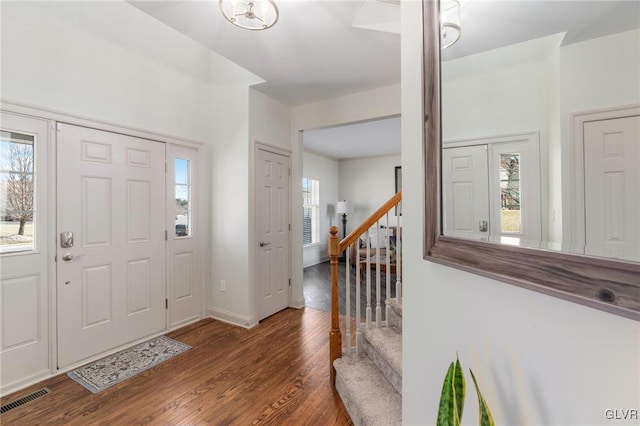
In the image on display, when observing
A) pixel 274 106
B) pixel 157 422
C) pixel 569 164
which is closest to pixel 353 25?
pixel 274 106

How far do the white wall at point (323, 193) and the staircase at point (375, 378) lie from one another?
429 cm

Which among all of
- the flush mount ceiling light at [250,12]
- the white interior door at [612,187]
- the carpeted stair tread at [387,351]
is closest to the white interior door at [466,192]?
the white interior door at [612,187]

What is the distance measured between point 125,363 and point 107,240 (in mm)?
1056

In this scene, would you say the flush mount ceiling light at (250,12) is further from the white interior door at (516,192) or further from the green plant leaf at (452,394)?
the green plant leaf at (452,394)

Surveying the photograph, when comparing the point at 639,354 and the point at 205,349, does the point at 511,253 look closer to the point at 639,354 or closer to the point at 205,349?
the point at 639,354

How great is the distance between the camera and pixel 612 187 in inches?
19.5

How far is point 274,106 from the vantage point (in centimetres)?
344

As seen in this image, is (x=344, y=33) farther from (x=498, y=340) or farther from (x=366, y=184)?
(x=366, y=184)

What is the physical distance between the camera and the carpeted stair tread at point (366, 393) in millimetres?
1515

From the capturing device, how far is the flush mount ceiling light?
1.66 m

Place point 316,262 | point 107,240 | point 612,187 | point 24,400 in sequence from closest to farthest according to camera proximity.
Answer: point 612,187
point 24,400
point 107,240
point 316,262

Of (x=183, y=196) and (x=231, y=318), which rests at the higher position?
(x=183, y=196)

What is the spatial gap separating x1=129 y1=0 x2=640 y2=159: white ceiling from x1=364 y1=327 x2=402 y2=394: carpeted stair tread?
155 cm

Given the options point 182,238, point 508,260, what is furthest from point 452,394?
point 182,238
